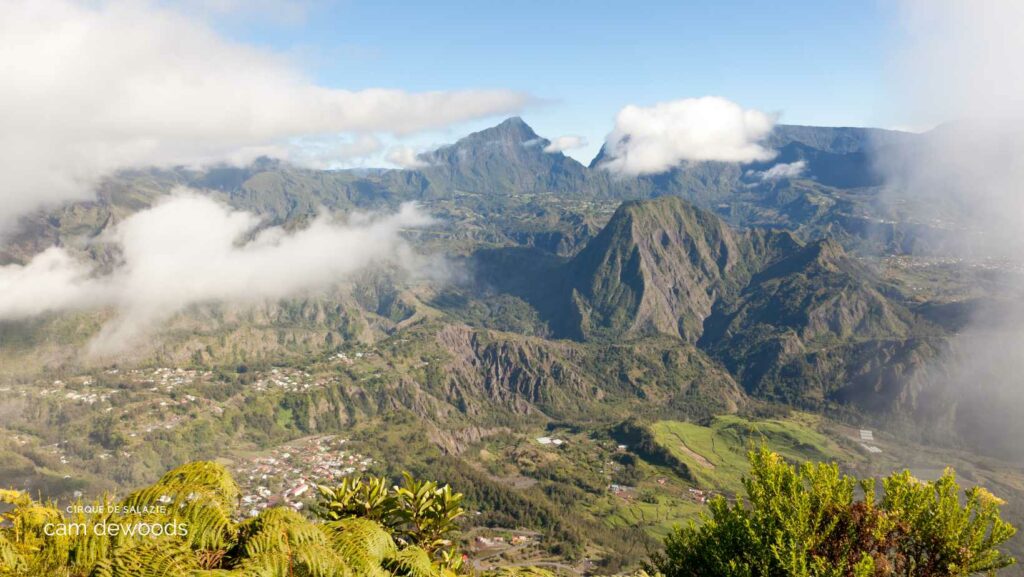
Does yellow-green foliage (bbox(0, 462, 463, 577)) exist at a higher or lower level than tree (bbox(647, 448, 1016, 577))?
higher

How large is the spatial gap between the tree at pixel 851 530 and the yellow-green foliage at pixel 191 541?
1755cm

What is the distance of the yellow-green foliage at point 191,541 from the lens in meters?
10.7

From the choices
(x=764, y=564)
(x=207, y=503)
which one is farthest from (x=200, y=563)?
(x=764, y=564)

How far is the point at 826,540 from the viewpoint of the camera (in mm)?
23781

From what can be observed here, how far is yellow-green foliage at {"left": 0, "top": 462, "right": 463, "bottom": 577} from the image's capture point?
1066 centimetres

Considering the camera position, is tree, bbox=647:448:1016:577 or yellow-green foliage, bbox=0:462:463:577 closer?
yellow-green foliage, bbox=0:462:463:577

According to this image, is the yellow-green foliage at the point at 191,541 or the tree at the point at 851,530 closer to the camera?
the yellow-green foliage at the point at 191,541

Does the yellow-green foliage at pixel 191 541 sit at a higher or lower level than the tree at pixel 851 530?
higher

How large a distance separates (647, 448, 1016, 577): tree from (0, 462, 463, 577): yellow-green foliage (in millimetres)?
17554

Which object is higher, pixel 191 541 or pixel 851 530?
pixel 191 541

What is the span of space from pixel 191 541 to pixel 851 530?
2615cm

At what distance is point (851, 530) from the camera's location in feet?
76.5

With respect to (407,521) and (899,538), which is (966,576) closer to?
(899,538)

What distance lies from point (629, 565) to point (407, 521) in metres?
210
